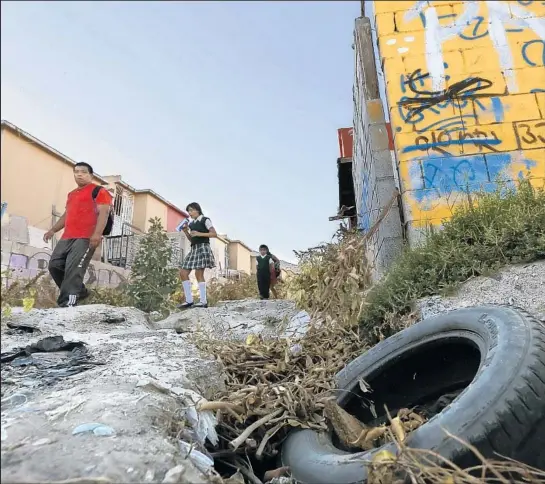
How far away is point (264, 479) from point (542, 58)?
4.92 metres

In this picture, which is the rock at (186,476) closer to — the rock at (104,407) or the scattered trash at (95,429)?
the rock at (104,407)

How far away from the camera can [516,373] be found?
1.73 m

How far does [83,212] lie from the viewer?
4344mm

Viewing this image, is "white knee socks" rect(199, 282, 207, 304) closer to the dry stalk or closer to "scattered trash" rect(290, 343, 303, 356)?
"scattered trash" rect(290, 343, 303, 356)

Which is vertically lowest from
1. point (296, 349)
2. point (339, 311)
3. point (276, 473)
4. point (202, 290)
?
point (276, 473)

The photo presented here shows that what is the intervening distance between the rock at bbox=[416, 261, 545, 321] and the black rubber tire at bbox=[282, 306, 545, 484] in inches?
26.6

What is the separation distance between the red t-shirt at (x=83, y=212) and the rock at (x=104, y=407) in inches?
60.3

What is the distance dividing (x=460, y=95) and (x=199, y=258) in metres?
3.66

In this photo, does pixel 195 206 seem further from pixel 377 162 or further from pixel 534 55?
pixel 534 55

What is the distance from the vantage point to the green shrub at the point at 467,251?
3.10 metres

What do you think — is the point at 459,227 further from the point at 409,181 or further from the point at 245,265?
the point at 245,265

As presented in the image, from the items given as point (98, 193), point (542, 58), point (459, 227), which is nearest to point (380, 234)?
point (459, 227)

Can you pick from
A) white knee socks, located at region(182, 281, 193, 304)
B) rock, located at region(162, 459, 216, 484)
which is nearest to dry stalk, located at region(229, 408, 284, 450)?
rock, located at region(162, 459, 216, 484)

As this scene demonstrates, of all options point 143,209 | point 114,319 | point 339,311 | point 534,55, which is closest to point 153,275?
point 114,319
